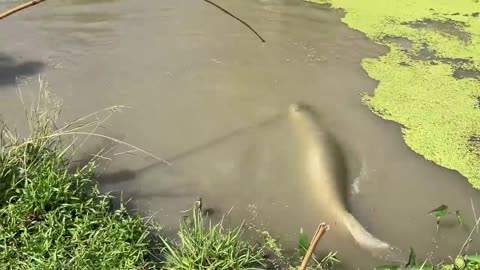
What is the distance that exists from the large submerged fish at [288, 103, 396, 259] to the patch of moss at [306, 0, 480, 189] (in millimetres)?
456

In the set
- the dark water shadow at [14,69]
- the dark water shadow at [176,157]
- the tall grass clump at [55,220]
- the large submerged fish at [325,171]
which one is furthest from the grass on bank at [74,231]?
the dark water shadow at [14,69]

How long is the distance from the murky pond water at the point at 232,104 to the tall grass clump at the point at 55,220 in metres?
0.30

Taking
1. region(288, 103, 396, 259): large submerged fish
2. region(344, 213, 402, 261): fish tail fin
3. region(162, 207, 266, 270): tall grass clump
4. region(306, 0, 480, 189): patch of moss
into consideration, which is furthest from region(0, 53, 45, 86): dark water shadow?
region(344, 213, 402, 261): fish tail fin

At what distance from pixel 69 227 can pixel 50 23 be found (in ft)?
8.34

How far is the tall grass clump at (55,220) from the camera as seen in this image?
2.14 meters

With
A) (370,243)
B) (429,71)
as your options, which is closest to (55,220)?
(370,243)

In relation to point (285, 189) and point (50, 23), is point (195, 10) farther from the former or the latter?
point (285, 189)

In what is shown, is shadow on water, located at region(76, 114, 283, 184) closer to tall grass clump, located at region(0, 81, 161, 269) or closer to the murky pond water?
the murky pond water

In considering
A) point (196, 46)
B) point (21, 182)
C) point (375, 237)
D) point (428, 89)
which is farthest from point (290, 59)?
Result: point (21, 182)

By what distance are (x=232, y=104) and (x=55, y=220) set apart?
1.51 metres

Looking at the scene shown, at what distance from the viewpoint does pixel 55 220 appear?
227 cm

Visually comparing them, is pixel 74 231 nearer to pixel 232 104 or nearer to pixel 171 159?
pixel 171 159

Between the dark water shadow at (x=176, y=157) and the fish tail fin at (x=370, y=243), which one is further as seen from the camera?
the dark water shadow at (x=176, y=157)

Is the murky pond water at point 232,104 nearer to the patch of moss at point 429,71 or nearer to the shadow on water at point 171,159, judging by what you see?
the shadow on water at point 171,159
